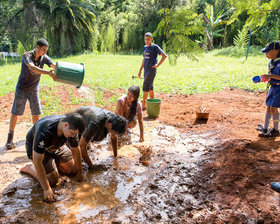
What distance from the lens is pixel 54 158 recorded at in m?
3.20

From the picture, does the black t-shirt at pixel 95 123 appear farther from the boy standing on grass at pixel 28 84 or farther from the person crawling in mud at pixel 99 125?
the boy standing on grass at pixel 28 84

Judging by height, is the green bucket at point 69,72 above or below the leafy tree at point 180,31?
below

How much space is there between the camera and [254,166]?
3271mm

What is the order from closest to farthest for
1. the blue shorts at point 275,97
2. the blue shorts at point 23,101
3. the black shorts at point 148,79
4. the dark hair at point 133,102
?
the dark hair at point 133,102
the blue shorts at point 23,101
the blue shorts at point 275,97
the black shorts at point 148,79

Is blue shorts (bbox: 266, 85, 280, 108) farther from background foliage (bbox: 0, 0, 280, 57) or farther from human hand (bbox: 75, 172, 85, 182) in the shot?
background foliage (bbox: 0, 0, 280, 57)

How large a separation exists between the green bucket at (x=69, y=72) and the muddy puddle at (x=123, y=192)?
131 cm

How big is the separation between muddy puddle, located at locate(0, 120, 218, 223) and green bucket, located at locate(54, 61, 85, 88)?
1.31 meters

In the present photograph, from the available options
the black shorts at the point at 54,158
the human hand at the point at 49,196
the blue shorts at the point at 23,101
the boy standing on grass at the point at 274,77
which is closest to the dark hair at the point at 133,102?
the black shorts at the point at 54,158

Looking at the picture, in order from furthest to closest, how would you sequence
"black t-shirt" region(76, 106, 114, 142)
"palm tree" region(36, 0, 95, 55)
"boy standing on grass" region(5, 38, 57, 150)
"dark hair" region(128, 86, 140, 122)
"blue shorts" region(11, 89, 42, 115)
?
1. "palm tree" region(36, 0, 95, 55)
2. "blue shorts" region(11, 89, 42, 115)
3. "dark hair" region(128, 86, 140, 122)
4. "boy standing on grass" region(5, 38, 57, 150)
5. "black t-shirt" region(76, 106, 114, 142)

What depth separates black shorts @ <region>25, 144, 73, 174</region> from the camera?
2905 millimetres

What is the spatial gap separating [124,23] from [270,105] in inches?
729

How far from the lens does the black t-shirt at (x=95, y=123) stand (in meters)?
3.03

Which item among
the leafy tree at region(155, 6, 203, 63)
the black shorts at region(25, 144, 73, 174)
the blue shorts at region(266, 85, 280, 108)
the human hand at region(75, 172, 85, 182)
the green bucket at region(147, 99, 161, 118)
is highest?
the leafy tree at region(155, 6, 203, 63)

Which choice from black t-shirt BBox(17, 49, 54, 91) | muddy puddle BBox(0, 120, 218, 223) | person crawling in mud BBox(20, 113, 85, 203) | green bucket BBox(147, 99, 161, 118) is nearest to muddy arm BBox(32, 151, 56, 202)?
person crawling in mud BBox(20, 113, 85, 203)
